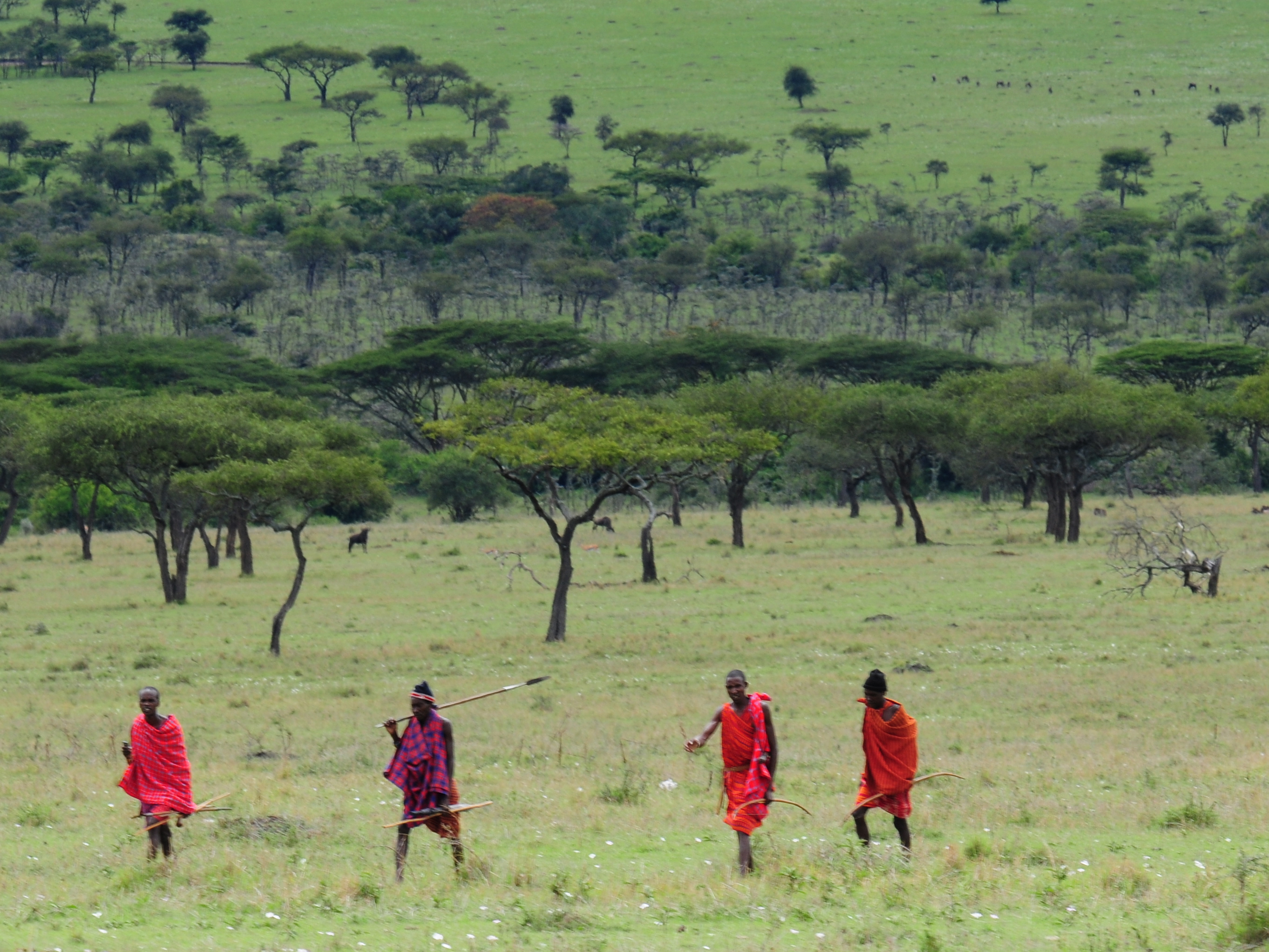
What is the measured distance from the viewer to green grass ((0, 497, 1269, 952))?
863 cm

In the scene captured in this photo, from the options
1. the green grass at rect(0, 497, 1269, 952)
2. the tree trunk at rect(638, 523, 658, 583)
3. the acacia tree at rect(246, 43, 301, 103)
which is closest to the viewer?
the green grass at rect(0, 497, 1269, 952)

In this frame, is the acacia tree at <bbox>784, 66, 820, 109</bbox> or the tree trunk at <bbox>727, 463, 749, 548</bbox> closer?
Answer: the tree trunk at <bbox>727, 463, 749, 548</bbox>

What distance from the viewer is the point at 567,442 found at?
26984mm

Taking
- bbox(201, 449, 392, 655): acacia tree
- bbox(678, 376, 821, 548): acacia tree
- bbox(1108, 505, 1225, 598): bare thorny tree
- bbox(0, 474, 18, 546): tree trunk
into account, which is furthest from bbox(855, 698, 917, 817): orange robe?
bbox(0, 474, 18, 546): tree trunk

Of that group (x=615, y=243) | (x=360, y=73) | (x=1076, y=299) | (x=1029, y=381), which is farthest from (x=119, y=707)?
(x=360, y=73)

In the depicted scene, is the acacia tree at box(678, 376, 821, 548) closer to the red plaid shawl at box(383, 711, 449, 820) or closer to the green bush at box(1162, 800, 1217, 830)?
the green bush at box(1162, 800, 1217, 830)

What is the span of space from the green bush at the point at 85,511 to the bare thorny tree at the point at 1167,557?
3795cm

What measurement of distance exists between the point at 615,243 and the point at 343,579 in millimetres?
83211

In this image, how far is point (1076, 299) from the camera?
Result: 9431 cm

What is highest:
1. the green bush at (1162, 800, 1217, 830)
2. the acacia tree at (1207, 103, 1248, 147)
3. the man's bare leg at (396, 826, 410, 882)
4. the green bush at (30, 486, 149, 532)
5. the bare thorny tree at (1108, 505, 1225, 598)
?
the acacia tree at (1207, 103, 1248, 147)

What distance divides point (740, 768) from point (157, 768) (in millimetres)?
3974

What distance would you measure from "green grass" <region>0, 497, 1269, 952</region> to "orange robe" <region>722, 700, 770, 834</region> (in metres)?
0.39

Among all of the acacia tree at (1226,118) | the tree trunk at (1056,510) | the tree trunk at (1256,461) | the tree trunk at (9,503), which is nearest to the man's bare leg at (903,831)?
the tree trunk at (1056,510)

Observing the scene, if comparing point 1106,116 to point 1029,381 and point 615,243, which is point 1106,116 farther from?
point 1029,381
